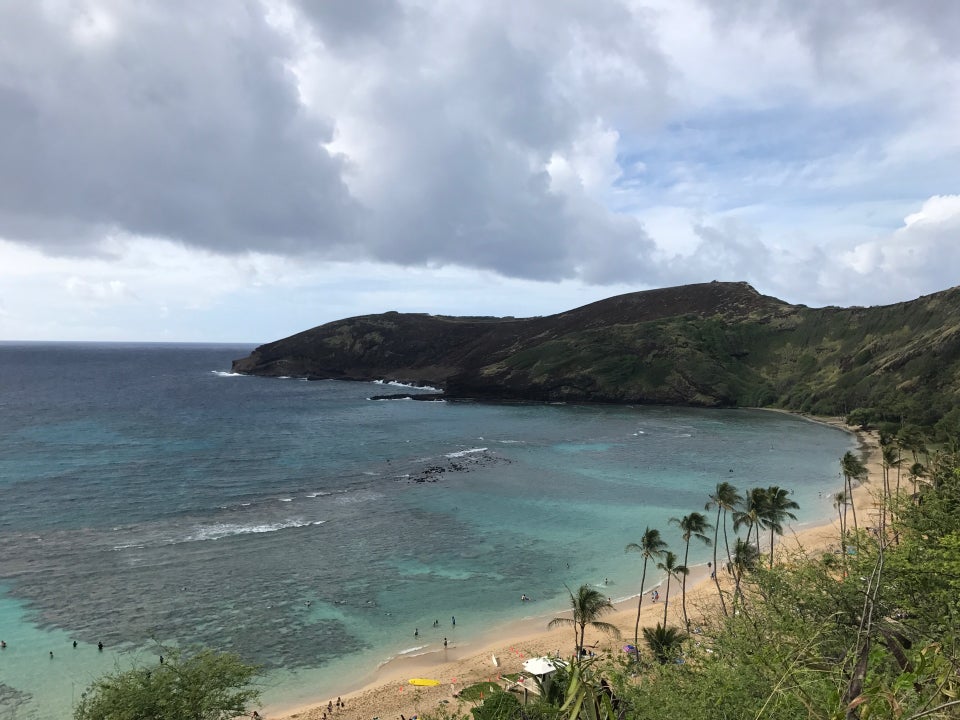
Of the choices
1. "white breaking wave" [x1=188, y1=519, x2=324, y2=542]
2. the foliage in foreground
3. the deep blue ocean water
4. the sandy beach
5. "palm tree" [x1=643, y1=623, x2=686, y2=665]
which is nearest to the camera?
the foliage in foreground

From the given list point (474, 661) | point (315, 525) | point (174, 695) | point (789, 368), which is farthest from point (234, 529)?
point (789, 368)

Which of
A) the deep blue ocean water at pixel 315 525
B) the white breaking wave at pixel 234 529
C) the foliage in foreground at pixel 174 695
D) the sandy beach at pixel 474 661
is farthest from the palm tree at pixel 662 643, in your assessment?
the white breaking wave at pixel 234 529

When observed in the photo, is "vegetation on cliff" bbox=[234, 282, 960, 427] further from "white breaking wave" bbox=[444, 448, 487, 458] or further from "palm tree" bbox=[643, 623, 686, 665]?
"palm tree" bbox=[643, 623, 686, 665]

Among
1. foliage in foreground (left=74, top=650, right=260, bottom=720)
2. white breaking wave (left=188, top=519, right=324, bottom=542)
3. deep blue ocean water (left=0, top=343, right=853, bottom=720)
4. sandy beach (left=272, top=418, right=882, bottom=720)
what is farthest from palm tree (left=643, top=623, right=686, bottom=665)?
white breaking wave (left=188, top=519, right=324, bottom=542)

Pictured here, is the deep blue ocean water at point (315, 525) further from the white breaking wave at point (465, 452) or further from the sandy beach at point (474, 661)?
the sandy beach at point (474, 661)

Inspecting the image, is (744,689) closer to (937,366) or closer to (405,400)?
(937,366)
